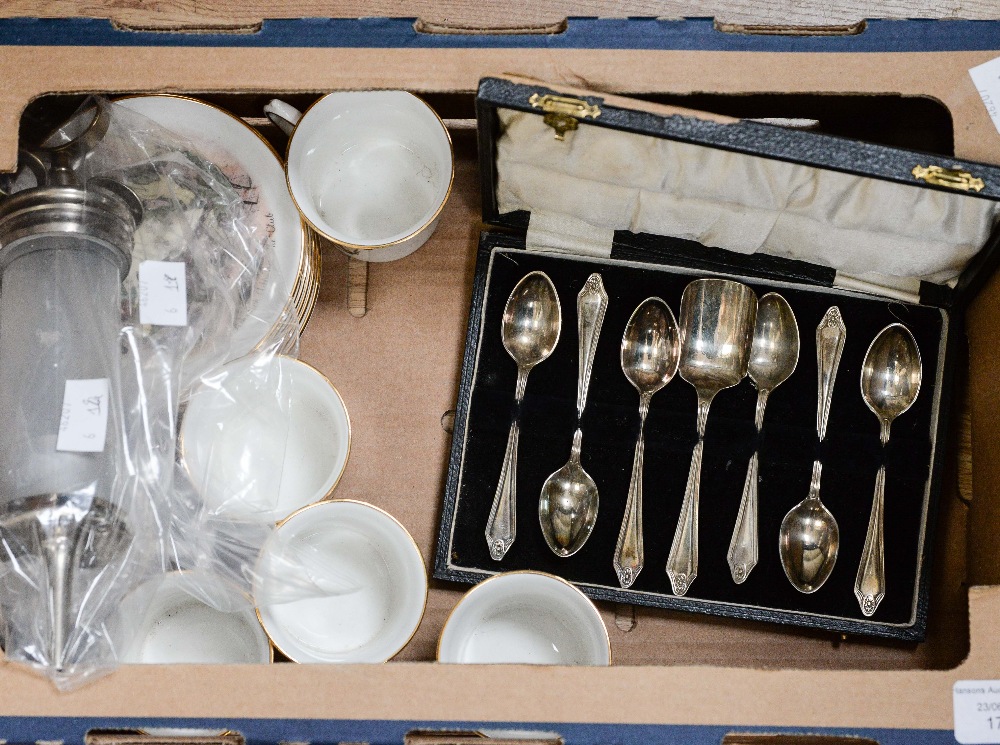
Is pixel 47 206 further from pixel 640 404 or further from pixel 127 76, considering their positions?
pixel 640 404

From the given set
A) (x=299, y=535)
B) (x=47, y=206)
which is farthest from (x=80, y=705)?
(x=47, y=206)

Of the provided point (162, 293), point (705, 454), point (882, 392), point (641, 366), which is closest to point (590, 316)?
point (641, 366)

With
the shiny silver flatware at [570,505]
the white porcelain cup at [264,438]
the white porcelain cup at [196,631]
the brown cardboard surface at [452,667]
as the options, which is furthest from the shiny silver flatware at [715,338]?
the white porcelain cup at [196,631]

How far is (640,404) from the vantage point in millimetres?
823

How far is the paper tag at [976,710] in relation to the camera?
1.96 feet

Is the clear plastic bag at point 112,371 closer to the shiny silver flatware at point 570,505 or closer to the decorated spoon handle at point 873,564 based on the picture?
the shiny silver flatware at point 570,505

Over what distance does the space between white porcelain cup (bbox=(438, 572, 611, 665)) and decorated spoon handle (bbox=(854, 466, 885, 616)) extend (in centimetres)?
26

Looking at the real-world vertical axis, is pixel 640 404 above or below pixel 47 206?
below

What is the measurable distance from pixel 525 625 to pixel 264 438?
31 cm

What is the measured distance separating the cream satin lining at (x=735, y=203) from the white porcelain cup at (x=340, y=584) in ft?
A: 1.12

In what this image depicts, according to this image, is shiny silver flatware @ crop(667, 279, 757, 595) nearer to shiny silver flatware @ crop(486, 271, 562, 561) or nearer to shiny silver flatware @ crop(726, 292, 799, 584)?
shiny silver flatware @ crop(726, 292, 799, 584)

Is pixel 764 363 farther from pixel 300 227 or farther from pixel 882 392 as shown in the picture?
pixel 300 227

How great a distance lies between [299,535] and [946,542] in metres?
0.62

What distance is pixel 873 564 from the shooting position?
79cm
